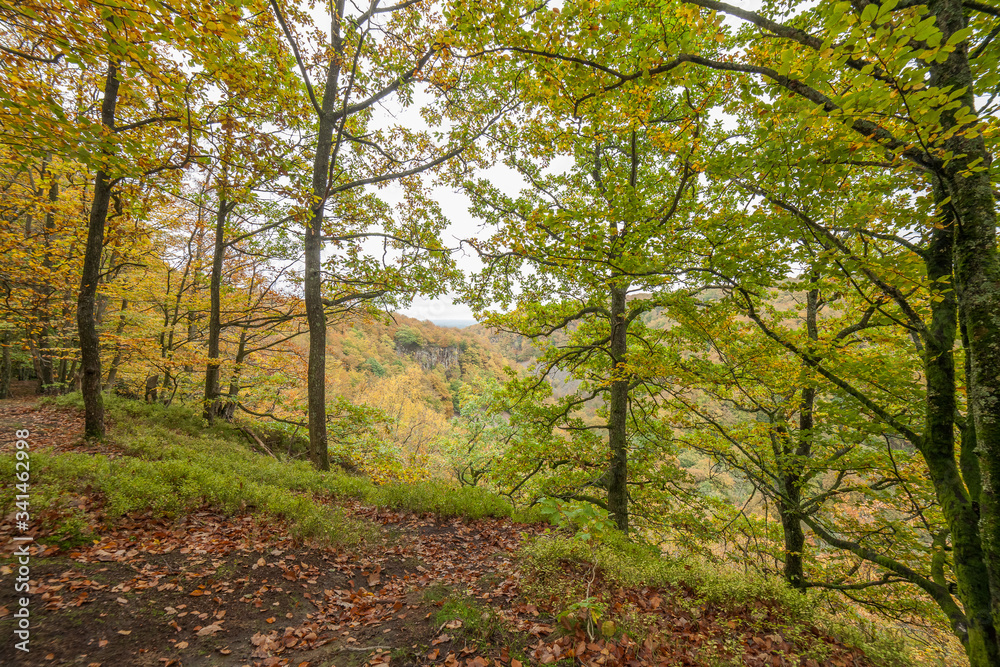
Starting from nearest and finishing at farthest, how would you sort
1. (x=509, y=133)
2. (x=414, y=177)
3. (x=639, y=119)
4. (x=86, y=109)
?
(x=639, y=119) → (x=86, y=109) → (x=509, y=133) → (x=414, y=177)

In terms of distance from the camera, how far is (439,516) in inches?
301

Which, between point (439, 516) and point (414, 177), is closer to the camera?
point (439, 516)

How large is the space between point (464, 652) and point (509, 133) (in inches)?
388

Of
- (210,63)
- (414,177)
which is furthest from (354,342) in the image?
(210,63)

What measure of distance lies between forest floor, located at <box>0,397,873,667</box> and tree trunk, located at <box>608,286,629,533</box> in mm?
3373

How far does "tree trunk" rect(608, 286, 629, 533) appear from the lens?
26.6 ft

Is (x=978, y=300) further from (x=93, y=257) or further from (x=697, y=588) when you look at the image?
(x=93, y=257)

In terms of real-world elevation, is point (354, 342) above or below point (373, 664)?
above

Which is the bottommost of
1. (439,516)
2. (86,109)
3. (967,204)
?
(439,516)

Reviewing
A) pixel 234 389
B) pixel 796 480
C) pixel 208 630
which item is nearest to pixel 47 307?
pixel 234 389

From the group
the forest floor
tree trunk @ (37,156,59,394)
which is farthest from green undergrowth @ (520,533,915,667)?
tree trunk @ (37,156,59,394)

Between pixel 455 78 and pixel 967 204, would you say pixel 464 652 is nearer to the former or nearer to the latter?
pixel 967 204

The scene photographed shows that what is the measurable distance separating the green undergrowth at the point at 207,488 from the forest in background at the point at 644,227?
1046 mm

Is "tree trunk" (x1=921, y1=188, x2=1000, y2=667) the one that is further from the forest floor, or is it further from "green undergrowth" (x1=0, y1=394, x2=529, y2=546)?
"green undergrowth" (x1=0, y1=394, x2=529, y2=546)
